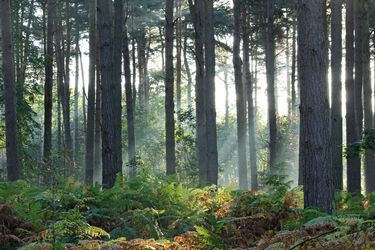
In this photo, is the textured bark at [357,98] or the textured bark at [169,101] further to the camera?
the textured bark at [357,98]

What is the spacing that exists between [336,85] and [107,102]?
7.42m

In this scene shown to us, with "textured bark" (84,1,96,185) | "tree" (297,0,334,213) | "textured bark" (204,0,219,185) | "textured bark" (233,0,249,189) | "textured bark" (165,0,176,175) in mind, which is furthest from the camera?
"textured bark" (84,1,96,185)

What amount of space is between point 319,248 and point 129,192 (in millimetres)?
3210

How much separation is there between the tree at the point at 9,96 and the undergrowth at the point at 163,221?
4193 mm

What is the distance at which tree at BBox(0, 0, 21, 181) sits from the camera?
31.3 ft

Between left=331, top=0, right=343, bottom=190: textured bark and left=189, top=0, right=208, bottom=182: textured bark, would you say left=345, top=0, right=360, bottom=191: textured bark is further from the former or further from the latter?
left=189, top=0, right=208, bottom=182: textured bark

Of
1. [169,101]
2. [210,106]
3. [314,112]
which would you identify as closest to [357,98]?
[210,106]

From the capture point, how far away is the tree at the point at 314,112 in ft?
16.6

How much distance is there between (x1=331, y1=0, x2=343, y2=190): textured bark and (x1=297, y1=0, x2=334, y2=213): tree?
5.19 meters

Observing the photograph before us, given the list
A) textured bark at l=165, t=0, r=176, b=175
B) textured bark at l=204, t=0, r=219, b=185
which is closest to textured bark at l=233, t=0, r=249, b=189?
textured bark at l=204, t=0, r=219, b=185

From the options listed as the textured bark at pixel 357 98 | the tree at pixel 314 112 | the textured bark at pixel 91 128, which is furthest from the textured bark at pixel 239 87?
the tree at pixel 314 112

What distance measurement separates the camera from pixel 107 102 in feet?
27.3

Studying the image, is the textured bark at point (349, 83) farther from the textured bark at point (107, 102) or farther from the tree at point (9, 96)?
the tree at point (9, 96)

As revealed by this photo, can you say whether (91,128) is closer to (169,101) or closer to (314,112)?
(169,101)
